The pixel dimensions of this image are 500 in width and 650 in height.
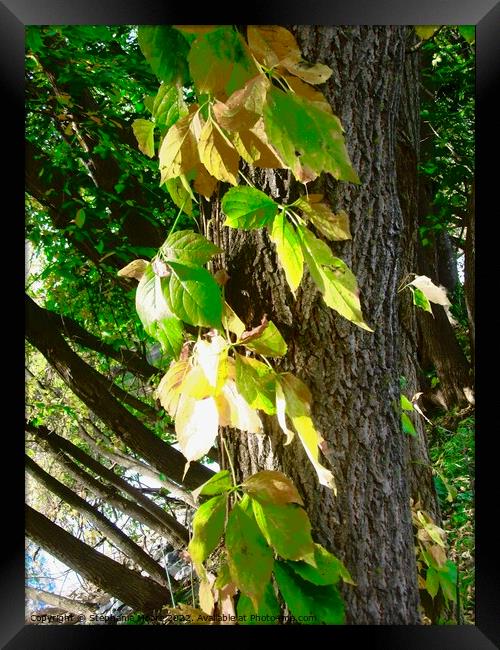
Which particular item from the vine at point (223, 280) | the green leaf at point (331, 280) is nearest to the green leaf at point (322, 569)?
the vine at point (223, 280)

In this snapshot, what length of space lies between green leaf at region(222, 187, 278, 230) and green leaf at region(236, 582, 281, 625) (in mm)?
320

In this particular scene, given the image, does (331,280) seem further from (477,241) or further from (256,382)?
(477,241)

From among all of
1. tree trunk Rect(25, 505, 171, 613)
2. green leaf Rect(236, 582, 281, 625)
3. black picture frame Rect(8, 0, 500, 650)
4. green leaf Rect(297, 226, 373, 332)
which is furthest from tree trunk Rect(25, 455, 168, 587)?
green leaf Rect(297, 226, 373, 332)

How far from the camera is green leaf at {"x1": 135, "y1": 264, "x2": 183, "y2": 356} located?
41 cm

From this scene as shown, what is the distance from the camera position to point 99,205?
3.82 ft

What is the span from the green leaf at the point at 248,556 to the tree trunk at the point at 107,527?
595 millimetres

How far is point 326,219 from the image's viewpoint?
1.48 feet

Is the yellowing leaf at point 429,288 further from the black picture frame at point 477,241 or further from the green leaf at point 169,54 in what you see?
the green leaf at point 169,54

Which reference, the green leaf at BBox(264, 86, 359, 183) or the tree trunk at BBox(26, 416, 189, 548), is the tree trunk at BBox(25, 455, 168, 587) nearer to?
the tree trunk at BBox(26, 416, 189, 548)

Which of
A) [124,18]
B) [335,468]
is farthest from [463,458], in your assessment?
[124,18]

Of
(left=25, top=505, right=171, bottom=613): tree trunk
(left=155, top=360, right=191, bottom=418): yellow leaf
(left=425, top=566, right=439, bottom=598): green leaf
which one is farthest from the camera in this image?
(left=25, top=505, right=171, bottom=613): tree trunk

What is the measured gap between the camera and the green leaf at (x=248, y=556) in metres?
0.43

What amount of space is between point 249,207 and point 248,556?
29cm

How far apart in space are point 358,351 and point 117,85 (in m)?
0.88
